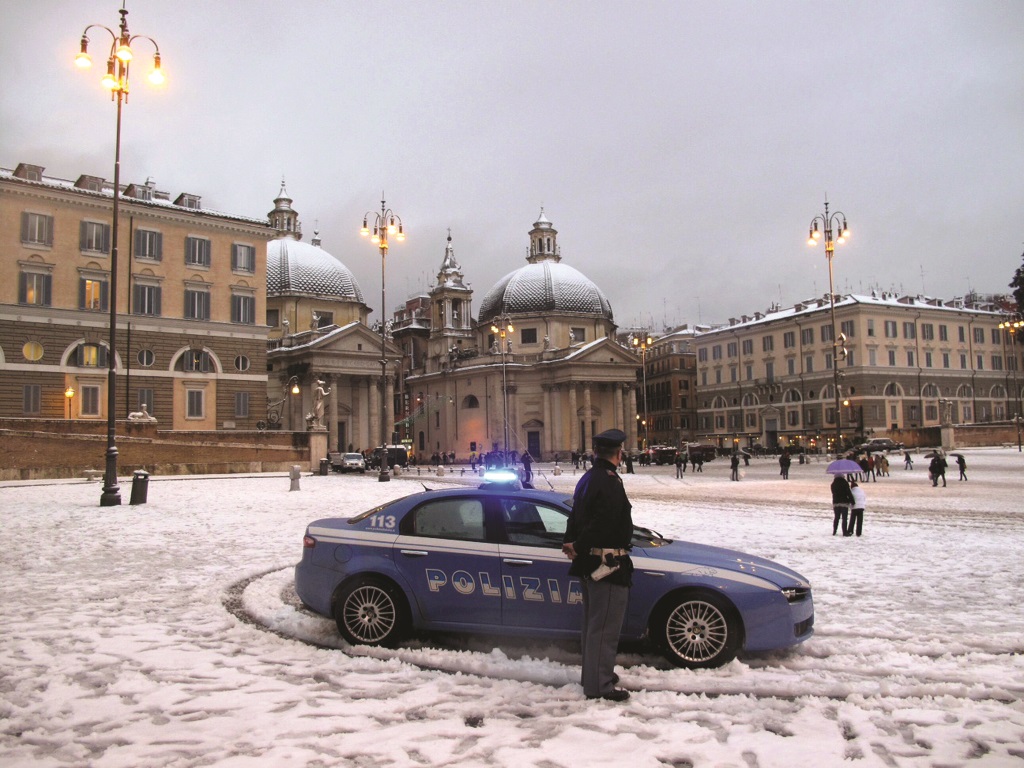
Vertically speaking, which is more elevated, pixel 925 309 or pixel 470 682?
pixel 925 309

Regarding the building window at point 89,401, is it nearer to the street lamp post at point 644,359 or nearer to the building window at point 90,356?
the building window at point 90,356

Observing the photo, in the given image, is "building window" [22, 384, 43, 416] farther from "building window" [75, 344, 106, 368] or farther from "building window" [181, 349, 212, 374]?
"building window" [181, 349, 212, 374]

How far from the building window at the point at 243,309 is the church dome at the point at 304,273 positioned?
19.4 meters

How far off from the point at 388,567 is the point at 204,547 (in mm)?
7657

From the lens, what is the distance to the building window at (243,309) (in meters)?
49.5

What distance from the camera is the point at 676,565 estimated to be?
21.6ft

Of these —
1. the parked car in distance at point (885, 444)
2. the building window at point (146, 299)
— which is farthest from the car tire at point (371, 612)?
the parked car in distance at point (885, 444)

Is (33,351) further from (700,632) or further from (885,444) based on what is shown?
(885,444)

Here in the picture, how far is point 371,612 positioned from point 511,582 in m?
1.40

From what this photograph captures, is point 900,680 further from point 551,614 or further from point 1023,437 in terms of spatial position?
point 1023,437

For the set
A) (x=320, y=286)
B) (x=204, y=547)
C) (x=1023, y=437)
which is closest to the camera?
(x=204, y=547)

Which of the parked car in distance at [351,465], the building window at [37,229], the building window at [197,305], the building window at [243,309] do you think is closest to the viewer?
the building window at [37,229]

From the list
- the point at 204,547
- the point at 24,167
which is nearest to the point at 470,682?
the point at 204,547

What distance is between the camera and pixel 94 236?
4441cm
